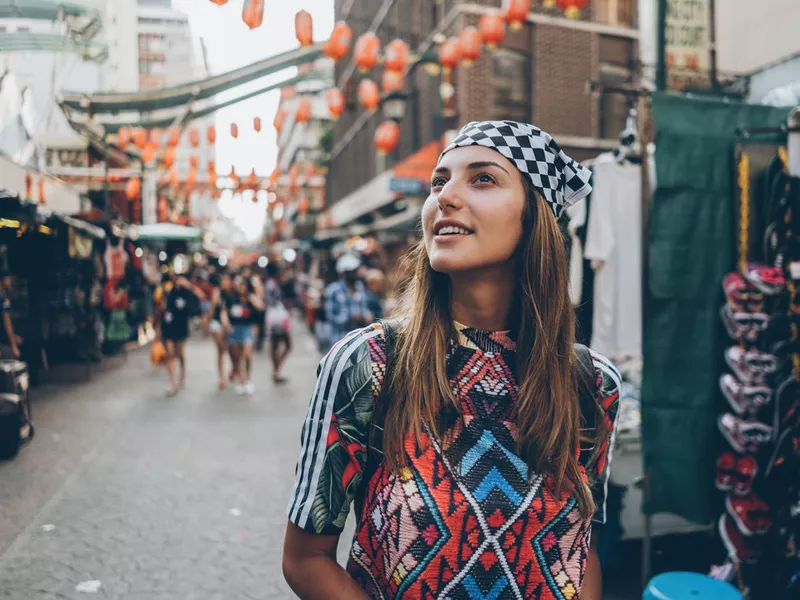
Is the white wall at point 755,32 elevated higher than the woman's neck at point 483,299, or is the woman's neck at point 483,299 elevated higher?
the white wall at point 755,32

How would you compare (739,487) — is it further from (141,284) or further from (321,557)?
(141,284)

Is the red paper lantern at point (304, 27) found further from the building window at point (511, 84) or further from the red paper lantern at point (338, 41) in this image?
the building window at point (511, 84)

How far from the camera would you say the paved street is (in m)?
4.34

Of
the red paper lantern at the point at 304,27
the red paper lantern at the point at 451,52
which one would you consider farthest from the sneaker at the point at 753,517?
the red paper lantern at the point at 451,52

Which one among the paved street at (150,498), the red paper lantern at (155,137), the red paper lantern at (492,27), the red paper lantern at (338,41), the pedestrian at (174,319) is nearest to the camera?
the paved street at (150,498)

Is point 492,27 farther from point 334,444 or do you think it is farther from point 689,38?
point 334,444

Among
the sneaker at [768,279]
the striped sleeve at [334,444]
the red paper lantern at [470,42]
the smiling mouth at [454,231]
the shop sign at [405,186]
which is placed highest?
the red paper lantern at [470,42]

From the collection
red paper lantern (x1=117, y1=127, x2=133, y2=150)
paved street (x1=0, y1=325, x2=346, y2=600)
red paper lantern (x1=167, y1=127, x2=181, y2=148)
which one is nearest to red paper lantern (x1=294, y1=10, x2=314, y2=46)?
paved street (x1=0, y1=325, x2=346, y2=600)

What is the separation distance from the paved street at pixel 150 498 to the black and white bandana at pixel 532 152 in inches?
139

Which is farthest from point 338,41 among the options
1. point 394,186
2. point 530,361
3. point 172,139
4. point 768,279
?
point 530,361

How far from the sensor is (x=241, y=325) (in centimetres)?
1137

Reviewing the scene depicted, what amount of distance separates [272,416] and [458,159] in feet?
26.9

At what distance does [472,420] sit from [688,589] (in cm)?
214

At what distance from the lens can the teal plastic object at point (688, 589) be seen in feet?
9.73
